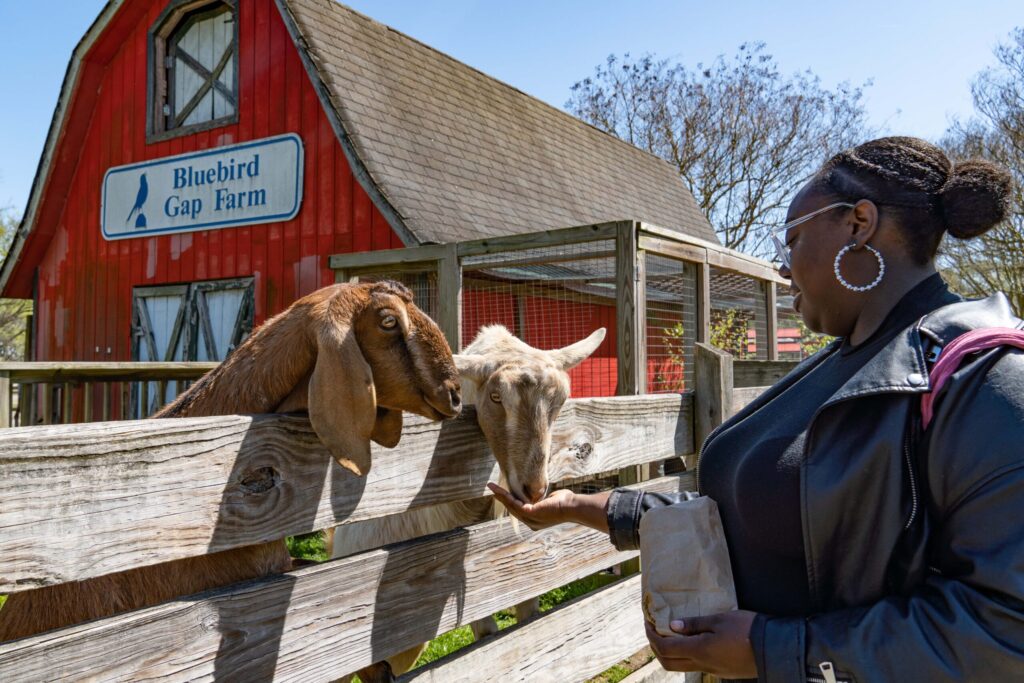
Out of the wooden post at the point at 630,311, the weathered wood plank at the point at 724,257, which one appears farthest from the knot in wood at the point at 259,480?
the weathered wood plank at the point at 724,257

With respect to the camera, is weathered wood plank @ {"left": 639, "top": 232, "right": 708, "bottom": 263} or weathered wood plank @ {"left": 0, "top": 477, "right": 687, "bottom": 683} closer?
weathered wood plank @ {"left": 0, "top": 477, "right": 687, "bottom": 683}

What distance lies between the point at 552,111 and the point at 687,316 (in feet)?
34.2

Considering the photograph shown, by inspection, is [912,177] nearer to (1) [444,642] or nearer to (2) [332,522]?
(2) [332,522]

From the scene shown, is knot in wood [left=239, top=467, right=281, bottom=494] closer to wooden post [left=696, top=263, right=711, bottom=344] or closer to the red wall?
wooden post [left=696, top=263, right=711, bottom=344]

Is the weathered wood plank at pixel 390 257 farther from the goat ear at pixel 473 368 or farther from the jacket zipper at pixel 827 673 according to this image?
the jacket zipper at pixel 827 673

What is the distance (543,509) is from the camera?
2.41m

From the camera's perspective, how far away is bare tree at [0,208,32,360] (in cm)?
3319

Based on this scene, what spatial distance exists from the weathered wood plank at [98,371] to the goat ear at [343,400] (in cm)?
467

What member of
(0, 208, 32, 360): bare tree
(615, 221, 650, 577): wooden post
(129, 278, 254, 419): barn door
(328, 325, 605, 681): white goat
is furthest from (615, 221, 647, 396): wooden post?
(0, 208, 32, 360): bare tree

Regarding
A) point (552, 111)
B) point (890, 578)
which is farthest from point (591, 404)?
point (552, 111)

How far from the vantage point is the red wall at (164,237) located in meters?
9.84

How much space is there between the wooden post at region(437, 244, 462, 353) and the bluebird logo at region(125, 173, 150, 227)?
23.3 ft

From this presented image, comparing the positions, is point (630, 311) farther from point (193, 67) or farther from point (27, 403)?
point (193, 67)

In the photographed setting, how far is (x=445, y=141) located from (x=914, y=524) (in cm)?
1029
